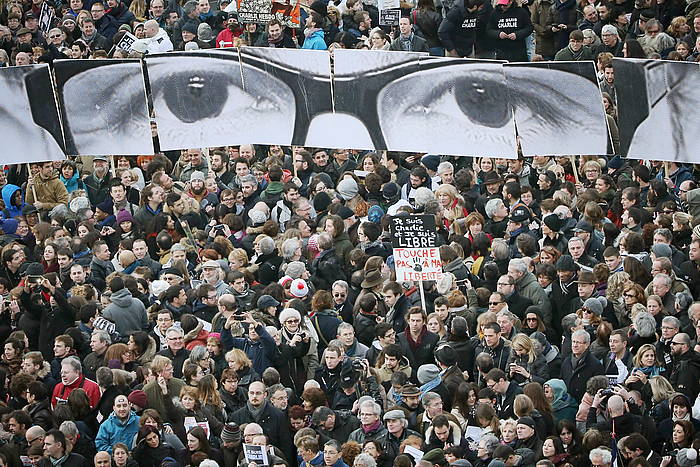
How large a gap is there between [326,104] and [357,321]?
392 cm

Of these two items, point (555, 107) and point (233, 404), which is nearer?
point (233, 404)

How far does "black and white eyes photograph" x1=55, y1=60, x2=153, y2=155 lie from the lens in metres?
18.1

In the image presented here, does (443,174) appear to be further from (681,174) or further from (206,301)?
(206,301)

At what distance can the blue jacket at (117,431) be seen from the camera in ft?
44.4

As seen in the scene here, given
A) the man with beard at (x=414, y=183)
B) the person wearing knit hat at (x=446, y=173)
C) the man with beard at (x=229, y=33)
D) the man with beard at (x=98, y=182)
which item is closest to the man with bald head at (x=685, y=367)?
the man with beard at (x=414, y=183)

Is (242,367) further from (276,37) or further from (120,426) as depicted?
(276,37)

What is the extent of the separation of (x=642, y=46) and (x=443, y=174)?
13.0 ft

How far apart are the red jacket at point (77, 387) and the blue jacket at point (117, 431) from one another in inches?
23.9

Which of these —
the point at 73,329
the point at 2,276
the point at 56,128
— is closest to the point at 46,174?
the point at 56,128

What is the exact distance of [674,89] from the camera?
17.1m

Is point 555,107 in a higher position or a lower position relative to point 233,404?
higher

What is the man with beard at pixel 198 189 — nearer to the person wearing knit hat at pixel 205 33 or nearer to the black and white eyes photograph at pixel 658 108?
the person wearing knit hat at pixel 205 33

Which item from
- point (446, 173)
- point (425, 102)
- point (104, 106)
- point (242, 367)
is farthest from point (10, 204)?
point (242, 367)

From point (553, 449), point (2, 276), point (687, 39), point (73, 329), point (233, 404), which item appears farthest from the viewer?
point (687, 39)
